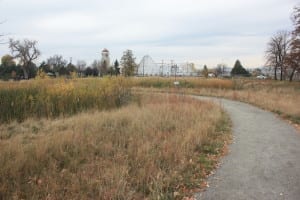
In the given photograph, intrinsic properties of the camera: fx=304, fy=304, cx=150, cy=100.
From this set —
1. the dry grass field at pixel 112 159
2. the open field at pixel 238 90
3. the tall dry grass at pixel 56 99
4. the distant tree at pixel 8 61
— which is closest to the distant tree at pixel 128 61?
the open field at pixel 238 90

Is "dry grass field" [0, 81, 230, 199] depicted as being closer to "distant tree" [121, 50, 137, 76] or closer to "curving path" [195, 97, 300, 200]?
"curving path" [195, 97, 300, 200]

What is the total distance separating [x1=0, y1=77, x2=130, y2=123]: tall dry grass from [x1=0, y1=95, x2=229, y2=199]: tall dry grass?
110 inches

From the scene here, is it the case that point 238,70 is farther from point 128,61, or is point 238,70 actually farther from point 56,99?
point 56,99

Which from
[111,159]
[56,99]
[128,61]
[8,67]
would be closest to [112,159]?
[111,159]

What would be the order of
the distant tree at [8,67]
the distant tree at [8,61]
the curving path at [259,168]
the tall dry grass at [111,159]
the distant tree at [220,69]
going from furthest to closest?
the distant tree at [220,69] < the distant tree at [8,61] < the distant tree at [8,67] < the tall dry grass at [111,159] < the curving path at [259,168]

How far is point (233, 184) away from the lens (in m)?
5.69

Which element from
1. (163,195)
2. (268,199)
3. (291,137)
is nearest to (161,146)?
(163,195)

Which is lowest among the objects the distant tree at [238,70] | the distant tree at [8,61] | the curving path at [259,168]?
the curving path at [259,168]

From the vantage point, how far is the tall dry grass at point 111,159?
216 inches

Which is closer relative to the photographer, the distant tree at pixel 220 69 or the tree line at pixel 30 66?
the tree line at pixel 30 66

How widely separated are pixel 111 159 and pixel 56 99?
8.91m

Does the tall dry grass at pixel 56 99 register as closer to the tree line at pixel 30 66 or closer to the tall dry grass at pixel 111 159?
the tall dry grass at pixel 111 159

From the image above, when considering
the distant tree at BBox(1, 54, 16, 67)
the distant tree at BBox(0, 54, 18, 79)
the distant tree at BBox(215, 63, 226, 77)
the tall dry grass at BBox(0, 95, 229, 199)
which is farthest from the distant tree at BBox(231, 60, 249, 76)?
the tall dry grass at BBox(0, 95, 229, 199)

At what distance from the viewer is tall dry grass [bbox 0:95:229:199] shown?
5484mm
